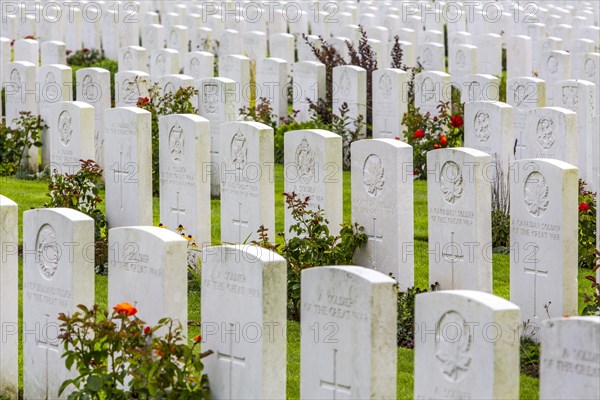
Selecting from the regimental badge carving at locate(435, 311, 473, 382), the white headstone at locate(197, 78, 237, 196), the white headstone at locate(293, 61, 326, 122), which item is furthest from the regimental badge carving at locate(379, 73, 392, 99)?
the regimental badge carving at locate(435, 311, 473, 382)

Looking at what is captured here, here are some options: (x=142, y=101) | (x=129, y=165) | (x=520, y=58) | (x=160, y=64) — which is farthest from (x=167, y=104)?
(x=520, y=58)

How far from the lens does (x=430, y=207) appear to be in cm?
816

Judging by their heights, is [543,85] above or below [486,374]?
above

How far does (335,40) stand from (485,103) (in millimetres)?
6134

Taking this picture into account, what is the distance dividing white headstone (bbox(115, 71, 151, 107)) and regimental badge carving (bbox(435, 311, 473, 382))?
7246 mm

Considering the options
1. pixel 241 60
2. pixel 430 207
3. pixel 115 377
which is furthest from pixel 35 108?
pixel 115 377

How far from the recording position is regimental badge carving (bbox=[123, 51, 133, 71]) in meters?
15.3

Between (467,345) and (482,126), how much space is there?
17.3 ft

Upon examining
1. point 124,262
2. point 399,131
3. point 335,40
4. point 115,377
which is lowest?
point 115,377

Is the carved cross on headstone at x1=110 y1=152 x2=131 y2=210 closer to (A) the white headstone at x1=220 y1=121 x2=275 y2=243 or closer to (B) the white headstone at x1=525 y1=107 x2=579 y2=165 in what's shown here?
(A) the white headstone at x1=220 y1=121 x2=275 y2=243

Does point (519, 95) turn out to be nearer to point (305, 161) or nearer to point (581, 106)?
point (581, 106)

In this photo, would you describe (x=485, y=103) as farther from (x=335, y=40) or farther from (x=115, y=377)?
(x=335, y=40)

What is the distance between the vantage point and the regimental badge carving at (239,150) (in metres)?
8.86

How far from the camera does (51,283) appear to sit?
6.72 metres
